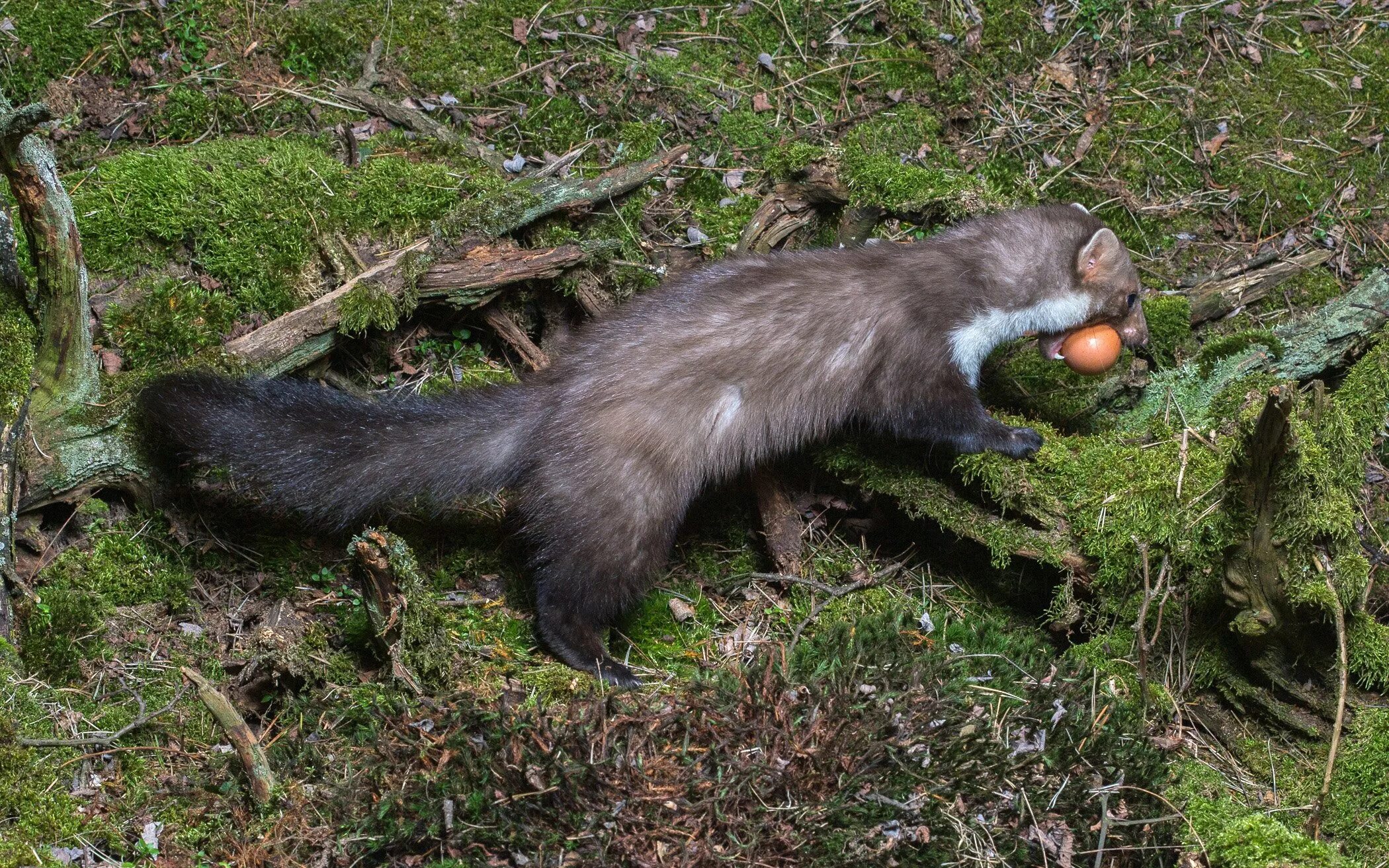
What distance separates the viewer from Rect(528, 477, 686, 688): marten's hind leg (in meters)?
4.95

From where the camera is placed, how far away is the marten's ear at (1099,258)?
5684mm

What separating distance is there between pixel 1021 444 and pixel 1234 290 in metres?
2.44

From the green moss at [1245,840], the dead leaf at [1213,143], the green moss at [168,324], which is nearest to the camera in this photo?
the green moss at [1245,840]

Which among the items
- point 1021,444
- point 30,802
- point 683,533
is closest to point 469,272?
point 683,533

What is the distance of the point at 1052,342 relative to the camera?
19.7ft

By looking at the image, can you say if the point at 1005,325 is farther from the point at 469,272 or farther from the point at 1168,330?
the point at 469,272

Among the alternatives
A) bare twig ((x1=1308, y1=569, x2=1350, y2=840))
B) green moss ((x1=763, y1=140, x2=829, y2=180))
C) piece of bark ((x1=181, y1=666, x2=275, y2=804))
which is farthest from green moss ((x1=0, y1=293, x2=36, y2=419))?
bare twig ((x1=1308, y1=569, x2=1350, y2=840))

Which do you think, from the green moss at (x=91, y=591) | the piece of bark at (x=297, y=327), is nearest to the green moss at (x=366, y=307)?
the piece of bark at (x=297, y=327)

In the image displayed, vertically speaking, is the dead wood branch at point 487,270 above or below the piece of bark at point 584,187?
below

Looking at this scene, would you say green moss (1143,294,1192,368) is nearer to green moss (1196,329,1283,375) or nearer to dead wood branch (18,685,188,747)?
green moss (1196,329,1283,375)

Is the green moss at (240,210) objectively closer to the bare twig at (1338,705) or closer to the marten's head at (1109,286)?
the marten's head at (1109,286)

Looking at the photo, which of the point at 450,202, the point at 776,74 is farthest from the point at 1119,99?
the point at 450,202

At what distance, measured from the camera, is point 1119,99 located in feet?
27.4

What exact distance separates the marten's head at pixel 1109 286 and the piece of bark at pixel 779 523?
1753 mm
